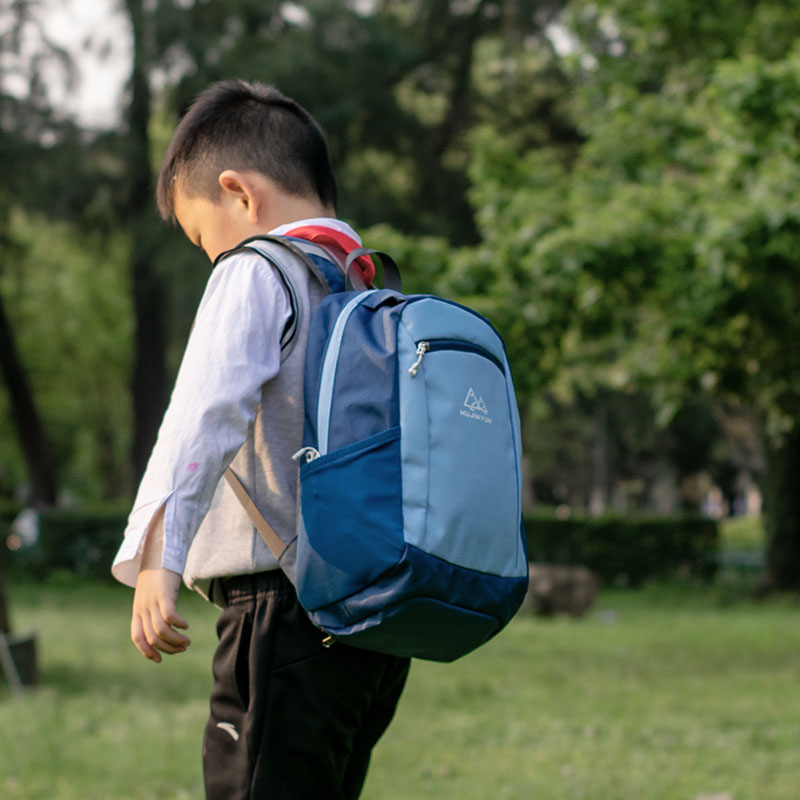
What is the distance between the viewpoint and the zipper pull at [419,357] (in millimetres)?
1876

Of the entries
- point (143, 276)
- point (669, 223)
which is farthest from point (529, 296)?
point (143, 276)

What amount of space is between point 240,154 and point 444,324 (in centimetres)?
57

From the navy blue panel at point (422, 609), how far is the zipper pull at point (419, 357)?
1.01ft

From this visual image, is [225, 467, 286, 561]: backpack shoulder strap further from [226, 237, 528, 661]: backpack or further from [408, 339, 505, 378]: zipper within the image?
[408, 339, 505, 378]: zipper

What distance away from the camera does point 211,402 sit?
183 centimetres

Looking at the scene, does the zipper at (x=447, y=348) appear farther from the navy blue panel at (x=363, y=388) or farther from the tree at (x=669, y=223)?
the tree at (x=669, y=223)

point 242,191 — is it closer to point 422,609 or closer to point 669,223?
point 422,609

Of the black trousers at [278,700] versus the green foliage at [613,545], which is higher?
the black trousers at [278,700]

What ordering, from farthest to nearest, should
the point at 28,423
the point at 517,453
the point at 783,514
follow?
1. the point at 28,423
2. the point at 783,514
3. the point at 517,453

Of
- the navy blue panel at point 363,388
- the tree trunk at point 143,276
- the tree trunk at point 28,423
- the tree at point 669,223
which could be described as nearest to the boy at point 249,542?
the navy blue panel at point 363,388

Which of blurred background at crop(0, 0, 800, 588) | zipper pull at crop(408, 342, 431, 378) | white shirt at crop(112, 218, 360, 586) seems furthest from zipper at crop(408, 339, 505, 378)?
blurred background at crop(0, 0, 800, 588)

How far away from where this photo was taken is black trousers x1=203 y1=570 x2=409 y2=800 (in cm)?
191

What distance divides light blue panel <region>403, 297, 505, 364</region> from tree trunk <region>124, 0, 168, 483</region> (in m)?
15.7

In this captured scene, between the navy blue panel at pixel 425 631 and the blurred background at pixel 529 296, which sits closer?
the navy blue panel at pixel 425 631
